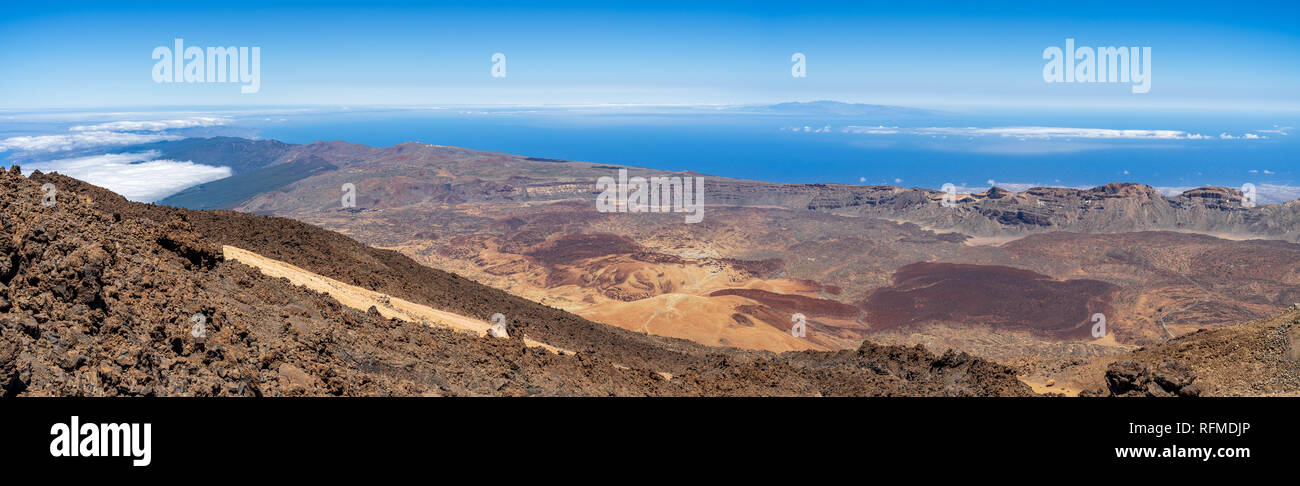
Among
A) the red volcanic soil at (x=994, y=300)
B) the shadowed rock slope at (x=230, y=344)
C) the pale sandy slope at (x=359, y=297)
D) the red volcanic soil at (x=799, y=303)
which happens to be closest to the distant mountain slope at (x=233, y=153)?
the red volcanic soil at (x=799, y=303)

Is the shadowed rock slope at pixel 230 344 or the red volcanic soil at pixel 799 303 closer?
the shadowed rock slope at pixel 230 344

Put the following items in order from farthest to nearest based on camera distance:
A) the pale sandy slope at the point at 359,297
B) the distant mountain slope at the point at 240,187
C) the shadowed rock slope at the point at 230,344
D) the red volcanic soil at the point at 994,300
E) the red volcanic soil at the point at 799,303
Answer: the distant mountain slope at the point at 240,187 < the red volcanic soil at the point at 799,303 < the red volcanic soil at the point at 994,300 < the pale sandy slope at the point at 359,297 < the shadowed rock slope at the point at 230,344

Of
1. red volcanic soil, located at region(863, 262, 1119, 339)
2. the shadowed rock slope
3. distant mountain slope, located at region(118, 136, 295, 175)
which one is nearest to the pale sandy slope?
the shadowed rock slope

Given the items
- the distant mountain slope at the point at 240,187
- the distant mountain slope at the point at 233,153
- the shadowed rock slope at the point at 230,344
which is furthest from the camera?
the distant mountain slope at the point at 233,153

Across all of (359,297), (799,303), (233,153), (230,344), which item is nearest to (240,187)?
(233,153)

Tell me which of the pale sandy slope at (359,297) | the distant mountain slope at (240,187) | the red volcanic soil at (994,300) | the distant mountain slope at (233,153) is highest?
the distant mountain slope at (233,153)

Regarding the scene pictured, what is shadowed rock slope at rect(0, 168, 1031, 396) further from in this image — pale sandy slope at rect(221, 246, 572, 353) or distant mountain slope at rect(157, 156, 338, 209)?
distant mountain slope at rect(157, 156, 338, 209)

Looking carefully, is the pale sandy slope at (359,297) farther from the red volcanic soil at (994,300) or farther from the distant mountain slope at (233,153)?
the distant mountain slope at (233,153)
